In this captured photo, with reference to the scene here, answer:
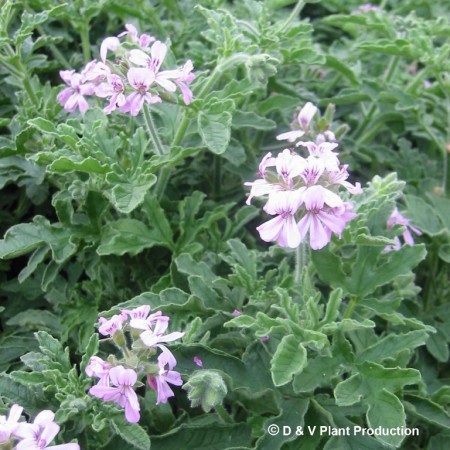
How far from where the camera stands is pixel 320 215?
5.87ft

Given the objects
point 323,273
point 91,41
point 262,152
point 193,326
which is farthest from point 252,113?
point 91,41

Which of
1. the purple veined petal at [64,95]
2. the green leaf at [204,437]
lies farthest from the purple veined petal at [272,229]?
the purple veined petal at [64,95]

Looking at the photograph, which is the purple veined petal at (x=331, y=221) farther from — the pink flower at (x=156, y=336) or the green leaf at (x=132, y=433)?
the green leaf at (x=132, y=433)

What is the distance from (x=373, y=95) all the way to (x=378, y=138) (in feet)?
1.75

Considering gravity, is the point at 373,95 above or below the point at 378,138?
above

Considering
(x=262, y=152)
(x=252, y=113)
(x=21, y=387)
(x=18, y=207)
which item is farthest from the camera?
(x=262, y=152)

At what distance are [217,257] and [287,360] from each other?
70 cm

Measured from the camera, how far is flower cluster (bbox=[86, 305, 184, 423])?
5.50 feet

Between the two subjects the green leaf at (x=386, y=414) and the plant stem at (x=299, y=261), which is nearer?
the green leaf at (x=386, y=414)

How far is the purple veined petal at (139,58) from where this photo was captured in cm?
204

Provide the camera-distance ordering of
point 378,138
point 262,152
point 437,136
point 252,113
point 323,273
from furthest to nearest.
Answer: point 378,138
point 437,136
point 262,152
point 252,113
point 323,273

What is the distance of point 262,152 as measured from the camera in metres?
2.88

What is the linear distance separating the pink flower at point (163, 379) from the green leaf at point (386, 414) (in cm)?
48

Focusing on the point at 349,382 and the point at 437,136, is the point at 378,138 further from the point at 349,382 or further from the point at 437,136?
the point at 349,382
